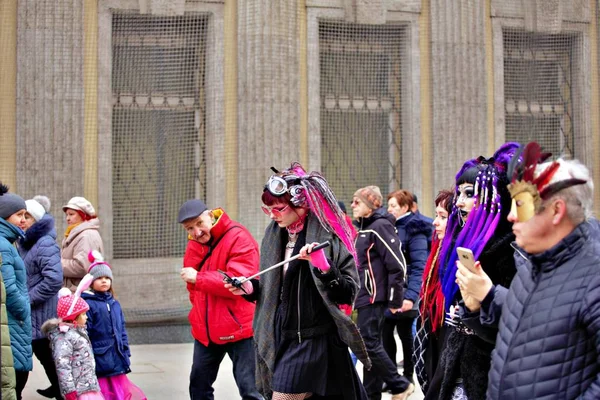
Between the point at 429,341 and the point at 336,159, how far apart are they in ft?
24.9

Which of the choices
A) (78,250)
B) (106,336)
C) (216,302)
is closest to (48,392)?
(78,250)

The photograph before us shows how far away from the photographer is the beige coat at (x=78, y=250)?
852 centimetres

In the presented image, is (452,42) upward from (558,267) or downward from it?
upward

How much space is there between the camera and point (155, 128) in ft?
40.1

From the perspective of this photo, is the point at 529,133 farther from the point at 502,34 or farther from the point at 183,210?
the point at 183,210

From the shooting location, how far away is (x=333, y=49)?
42.3ft

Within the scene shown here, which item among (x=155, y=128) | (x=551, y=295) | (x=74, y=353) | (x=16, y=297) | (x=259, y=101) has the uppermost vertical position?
(x=259, y=101)

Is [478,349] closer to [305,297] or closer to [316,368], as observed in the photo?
[316,368]

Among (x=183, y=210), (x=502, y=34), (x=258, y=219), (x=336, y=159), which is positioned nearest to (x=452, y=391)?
(x=183, y=210)

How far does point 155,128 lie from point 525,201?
9.15 meters

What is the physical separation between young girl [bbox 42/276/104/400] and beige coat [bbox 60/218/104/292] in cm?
126

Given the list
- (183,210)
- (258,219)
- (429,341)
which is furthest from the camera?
(258,219)

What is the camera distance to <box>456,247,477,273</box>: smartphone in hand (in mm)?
3723

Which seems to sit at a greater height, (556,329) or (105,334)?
(556,329)
